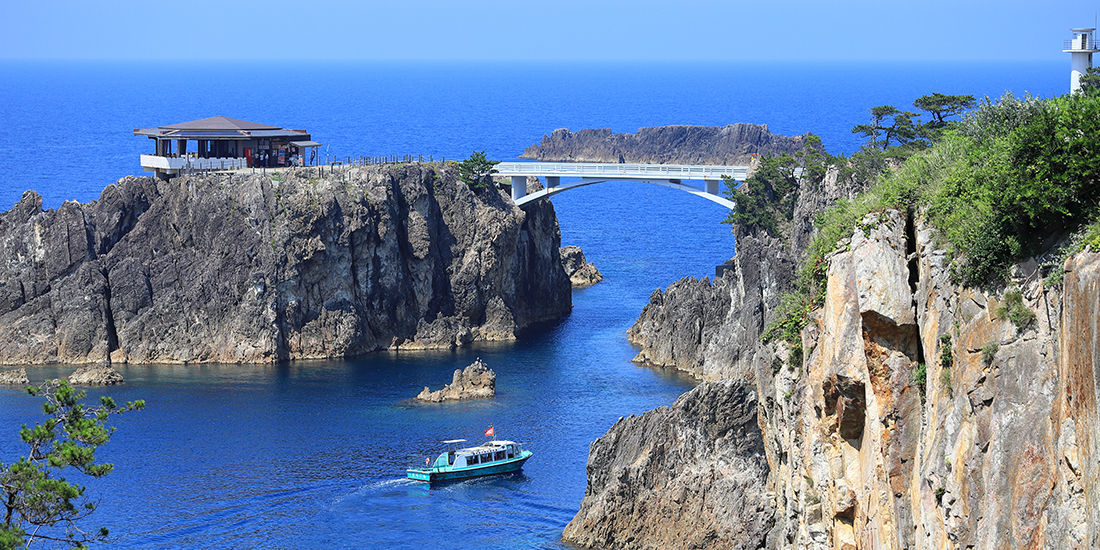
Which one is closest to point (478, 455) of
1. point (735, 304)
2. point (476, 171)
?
point (735, 304)

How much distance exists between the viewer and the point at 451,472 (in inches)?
2635

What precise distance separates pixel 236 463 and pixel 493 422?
1490cm

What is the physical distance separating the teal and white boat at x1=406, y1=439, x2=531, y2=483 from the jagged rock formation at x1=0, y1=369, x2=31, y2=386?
102 ft

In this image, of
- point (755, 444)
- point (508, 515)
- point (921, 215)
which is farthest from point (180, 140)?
point (921, 215)

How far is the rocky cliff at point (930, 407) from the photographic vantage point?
20.4 metres

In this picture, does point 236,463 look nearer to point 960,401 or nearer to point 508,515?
point 508,515

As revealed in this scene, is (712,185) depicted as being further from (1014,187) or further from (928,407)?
(1014,187)

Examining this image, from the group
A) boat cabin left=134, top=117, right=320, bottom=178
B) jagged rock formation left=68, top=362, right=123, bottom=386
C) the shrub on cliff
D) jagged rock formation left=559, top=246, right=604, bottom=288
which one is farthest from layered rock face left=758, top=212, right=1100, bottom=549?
jagged rock formation left=559, top=246, right=604, bottom=288

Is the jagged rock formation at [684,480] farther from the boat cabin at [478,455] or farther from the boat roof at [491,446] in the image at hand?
the boat roof at [491,446]

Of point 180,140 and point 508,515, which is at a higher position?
point 180,140

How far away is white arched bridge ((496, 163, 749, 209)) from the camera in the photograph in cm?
10762

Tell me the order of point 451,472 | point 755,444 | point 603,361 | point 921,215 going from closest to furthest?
point 921,215
point 755,444
point 451,472
point 603,361

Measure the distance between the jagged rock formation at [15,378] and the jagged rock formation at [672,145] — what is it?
85.4 metres

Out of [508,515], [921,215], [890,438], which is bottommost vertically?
[508,515]
